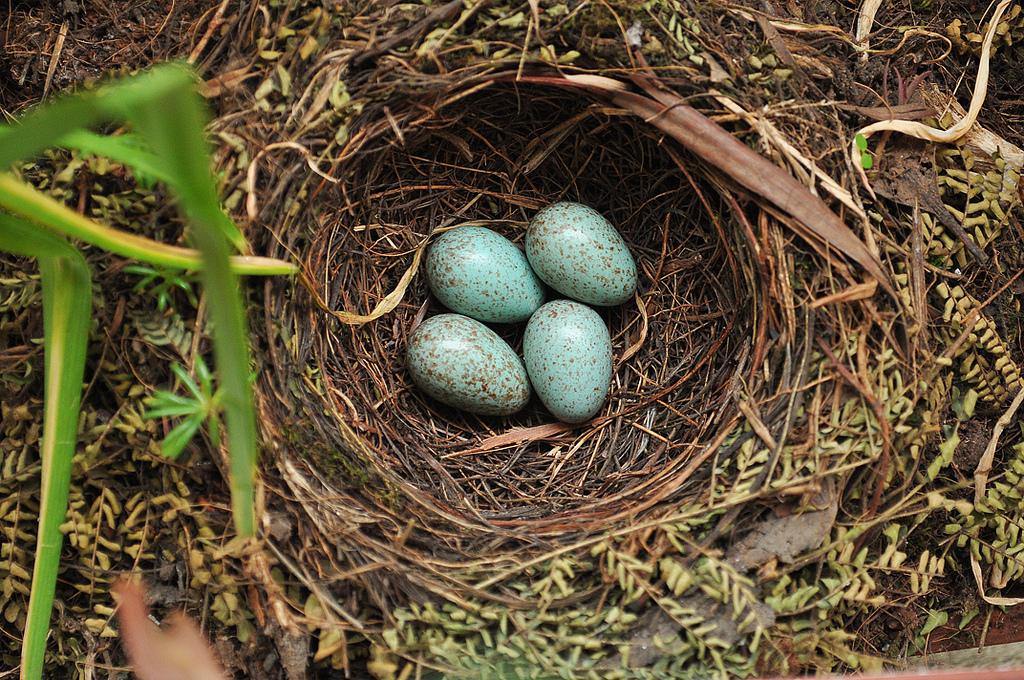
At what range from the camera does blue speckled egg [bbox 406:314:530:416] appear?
137cm

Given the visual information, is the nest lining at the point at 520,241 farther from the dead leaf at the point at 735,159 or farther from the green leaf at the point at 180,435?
the green leaf at the point at 180,435

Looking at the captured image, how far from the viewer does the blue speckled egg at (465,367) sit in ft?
4.48

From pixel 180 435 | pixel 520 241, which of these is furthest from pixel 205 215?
pixel 520 241

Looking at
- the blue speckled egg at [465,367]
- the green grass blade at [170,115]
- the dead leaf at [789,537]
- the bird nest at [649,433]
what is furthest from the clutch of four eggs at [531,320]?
the green grass blade at [170,115]

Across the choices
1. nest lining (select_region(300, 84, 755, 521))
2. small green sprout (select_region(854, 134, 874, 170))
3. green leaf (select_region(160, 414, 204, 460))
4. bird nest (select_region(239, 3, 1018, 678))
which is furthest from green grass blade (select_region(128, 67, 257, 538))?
small green sprout (select_region(854, 134, 874, 170))

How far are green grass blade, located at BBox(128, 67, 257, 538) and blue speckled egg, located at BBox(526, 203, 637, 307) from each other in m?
0.87

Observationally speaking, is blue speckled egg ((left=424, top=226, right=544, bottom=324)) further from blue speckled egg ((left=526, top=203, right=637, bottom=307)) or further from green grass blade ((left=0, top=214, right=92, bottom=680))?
green grass blade ((left=0, top=214, right=92, bottom=680))

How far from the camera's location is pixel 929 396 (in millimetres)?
1188

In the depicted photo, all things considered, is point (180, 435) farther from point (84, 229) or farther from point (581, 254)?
point (581, 254)

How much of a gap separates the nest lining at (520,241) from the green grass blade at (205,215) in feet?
1.98

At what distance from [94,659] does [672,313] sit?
1.29 metres

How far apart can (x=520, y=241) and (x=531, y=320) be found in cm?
22

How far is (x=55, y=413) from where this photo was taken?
3.26 feet

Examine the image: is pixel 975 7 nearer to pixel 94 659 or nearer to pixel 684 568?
pixel 684 568
